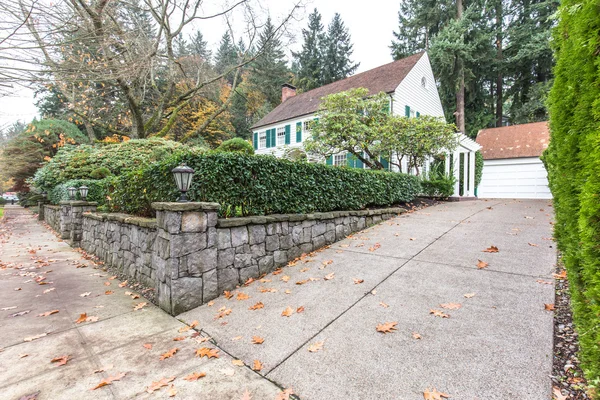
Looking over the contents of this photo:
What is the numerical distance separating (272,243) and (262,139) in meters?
14.7

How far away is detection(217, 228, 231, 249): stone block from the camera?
11.3 feet

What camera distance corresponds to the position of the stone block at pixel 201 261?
3161mm

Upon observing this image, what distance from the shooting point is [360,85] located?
14.4 m

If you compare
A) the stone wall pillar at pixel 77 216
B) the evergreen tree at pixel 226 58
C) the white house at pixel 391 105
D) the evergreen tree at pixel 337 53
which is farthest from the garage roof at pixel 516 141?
the evergreen tree at pixel 226 58

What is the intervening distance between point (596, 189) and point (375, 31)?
27584 millimetres

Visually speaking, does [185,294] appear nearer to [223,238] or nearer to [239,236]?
Result: [223,238]

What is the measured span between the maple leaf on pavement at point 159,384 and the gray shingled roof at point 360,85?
10201 mm

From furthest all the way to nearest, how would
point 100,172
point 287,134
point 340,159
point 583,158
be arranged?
point 287,134
point 340,159
point 100,172
point 583,158

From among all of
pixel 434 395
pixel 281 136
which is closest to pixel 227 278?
pixel 434 395

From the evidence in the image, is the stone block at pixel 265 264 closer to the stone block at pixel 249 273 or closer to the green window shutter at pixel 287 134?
the stone block at pixel 249 273

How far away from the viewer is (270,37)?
42.3 ft

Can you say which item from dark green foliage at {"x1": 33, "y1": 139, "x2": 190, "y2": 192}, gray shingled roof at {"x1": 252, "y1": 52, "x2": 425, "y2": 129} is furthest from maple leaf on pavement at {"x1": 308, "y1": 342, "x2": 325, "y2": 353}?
gray shingled roof at {"x1": 252, "y1": 52, "x2": 425, "y2": 129}

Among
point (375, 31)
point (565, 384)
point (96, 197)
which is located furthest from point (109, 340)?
point (375, 31)

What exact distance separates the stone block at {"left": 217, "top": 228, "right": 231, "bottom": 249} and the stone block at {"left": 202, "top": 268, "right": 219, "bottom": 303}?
12.2 inches
